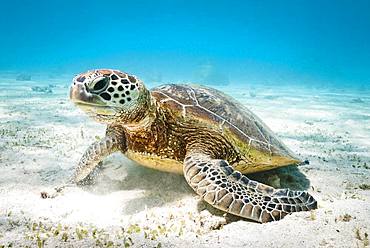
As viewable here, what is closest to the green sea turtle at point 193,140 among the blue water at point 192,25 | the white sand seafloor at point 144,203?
the white sand seafloor at point 144,203

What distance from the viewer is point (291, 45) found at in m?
152

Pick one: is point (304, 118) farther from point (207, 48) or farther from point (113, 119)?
point (207, 48)

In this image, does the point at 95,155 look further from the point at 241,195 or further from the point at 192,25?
the point at 192,25

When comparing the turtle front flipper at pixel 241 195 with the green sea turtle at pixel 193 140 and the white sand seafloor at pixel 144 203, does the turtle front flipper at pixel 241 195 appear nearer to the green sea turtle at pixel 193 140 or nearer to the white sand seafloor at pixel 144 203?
the green sea turtle at pixel 193 140

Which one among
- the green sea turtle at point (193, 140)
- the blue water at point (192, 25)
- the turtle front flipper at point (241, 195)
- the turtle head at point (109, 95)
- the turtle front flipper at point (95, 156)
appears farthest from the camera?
the blue water at point (192, 25)

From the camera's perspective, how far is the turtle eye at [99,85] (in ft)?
10.7

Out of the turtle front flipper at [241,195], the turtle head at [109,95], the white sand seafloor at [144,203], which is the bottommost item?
the white sand seafloor at [144,203]

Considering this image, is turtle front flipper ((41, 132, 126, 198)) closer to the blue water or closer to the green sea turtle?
the green sea turtle

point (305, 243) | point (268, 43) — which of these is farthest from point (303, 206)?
point (268, 43)

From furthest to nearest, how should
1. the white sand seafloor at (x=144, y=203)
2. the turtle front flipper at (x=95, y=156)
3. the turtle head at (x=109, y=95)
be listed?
the turtle front flipper at (x=95, y=156) < the turtle head at (x=109, y=95) < the white sand seafloor at (x=144, y=203)

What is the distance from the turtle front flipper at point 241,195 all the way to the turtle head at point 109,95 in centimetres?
104

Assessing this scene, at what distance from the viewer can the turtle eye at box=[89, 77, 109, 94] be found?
3247 mm

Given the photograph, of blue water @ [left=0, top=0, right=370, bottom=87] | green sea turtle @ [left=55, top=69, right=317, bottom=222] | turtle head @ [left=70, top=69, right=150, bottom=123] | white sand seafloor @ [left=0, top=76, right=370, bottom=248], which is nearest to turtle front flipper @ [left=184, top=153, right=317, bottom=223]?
green sea turtle @ [left=55, top=69, right=317, bottom=222]

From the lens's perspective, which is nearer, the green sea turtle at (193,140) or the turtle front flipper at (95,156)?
the green sea turtle at (193,140)
